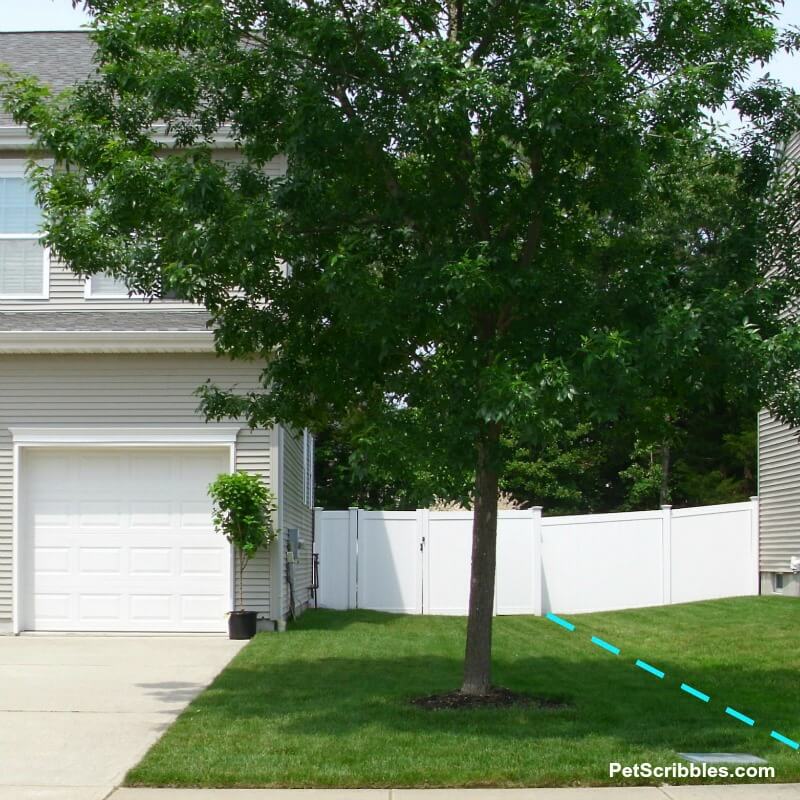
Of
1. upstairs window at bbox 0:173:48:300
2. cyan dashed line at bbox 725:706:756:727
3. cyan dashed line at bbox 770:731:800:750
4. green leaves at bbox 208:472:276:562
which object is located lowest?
cyan dashed line at bbox 725:706:756:727

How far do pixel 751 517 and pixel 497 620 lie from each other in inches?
203

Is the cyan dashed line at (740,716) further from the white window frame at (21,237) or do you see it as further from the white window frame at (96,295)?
the white window frame at (21,237)

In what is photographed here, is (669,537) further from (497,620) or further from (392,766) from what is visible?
(392,766)

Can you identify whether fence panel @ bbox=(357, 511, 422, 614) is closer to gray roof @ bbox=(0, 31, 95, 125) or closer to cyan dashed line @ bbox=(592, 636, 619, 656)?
cyan dashed line @ bbox=(592, 636, 619, 656)

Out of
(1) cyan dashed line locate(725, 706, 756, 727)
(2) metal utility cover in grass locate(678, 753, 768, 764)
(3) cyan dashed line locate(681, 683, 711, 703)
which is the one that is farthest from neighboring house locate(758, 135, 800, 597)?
(2) metal utility cover in grass locate(678, 753, 768, 764)

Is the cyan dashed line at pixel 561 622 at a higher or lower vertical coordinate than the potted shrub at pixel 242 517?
lower

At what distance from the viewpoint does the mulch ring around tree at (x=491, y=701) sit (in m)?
9.32

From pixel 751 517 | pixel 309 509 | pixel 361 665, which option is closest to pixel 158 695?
pixel 361 665

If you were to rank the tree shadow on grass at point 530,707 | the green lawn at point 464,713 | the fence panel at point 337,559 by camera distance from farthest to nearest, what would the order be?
1. the fence panel at point 337,559
2. the tree shadow on grass at point 530,707
3. the green lawn at point 464,713

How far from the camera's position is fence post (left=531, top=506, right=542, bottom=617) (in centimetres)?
1850

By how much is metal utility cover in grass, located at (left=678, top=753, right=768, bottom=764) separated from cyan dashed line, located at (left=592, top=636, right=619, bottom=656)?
5277 millimetres

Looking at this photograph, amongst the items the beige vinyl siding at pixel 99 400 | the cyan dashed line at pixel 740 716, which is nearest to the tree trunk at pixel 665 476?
the beige vinyl siding at pixel 99 400

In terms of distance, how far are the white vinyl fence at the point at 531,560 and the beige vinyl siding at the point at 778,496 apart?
97cm

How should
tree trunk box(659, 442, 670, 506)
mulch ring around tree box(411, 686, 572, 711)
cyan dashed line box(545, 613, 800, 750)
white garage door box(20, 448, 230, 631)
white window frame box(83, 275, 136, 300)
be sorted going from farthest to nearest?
tree trunk box(659, 442, 670, 506) → white window frame box(83, 275, 136, 300) → white garage door box(20, 448, 230, 631) → mulch ring around tree box(411, 686, 572, 711) → cyan dashed line box(545, 613, 800, 750)
